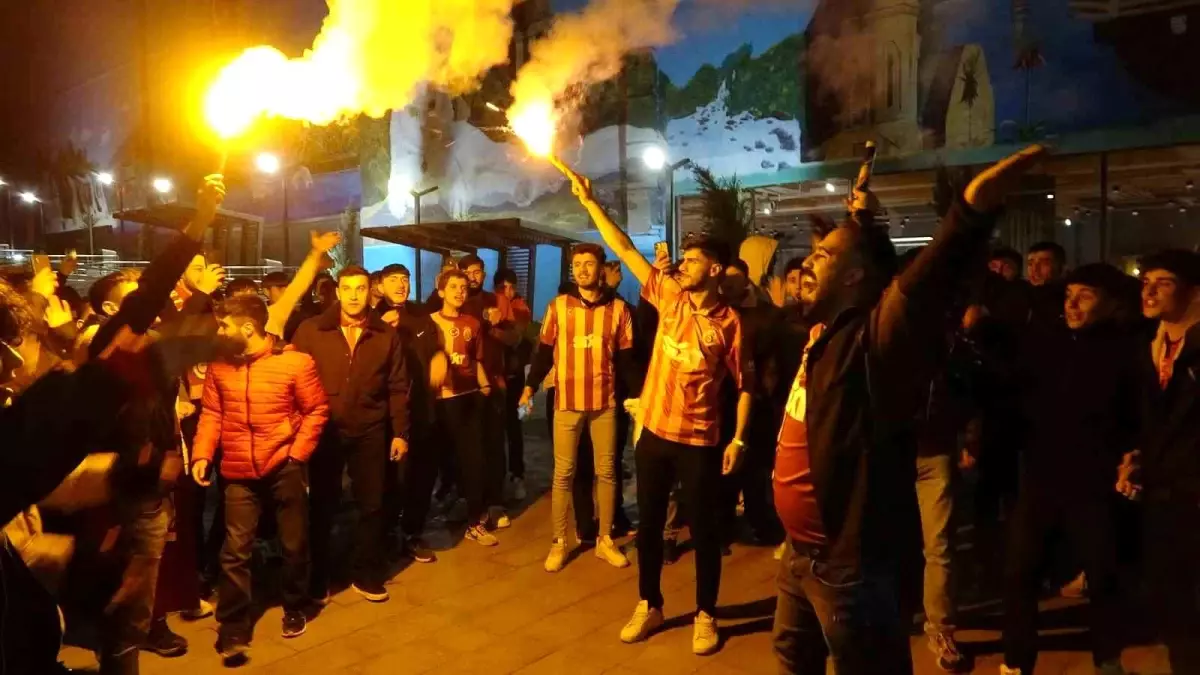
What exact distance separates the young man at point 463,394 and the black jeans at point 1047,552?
13.2 feet

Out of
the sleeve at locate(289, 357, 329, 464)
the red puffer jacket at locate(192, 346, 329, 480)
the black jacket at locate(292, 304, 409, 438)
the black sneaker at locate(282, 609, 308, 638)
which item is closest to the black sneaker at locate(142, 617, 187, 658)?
the black sneaker at locate(282, 609, 308, 638)

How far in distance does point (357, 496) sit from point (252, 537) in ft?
2.91

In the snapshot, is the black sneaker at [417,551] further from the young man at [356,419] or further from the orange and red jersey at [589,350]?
the orange and red jersey at [589,350]

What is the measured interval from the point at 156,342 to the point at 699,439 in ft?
10.4

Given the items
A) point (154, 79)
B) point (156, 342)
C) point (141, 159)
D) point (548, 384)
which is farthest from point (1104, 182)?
point (141, 159)

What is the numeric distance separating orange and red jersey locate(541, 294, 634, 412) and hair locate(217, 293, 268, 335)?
7.27 ft

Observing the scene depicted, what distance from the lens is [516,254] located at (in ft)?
67.4

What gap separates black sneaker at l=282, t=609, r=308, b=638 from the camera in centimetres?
496

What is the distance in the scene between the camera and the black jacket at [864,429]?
8.28 feet

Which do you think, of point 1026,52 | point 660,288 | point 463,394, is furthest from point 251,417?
point 1026,52

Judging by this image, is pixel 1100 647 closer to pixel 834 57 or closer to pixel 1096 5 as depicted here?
pixel 1096 5

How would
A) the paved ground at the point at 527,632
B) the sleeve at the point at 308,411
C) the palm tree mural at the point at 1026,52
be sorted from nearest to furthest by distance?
the paved ground at the point at 527,632
the sleeve at the point at 308,411
the palm tree mural at the point at 1026,52

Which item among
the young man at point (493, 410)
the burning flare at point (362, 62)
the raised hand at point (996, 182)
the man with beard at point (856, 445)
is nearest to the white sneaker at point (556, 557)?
the young man at point (493, 410)

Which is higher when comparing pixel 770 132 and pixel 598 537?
pixel 770 132
